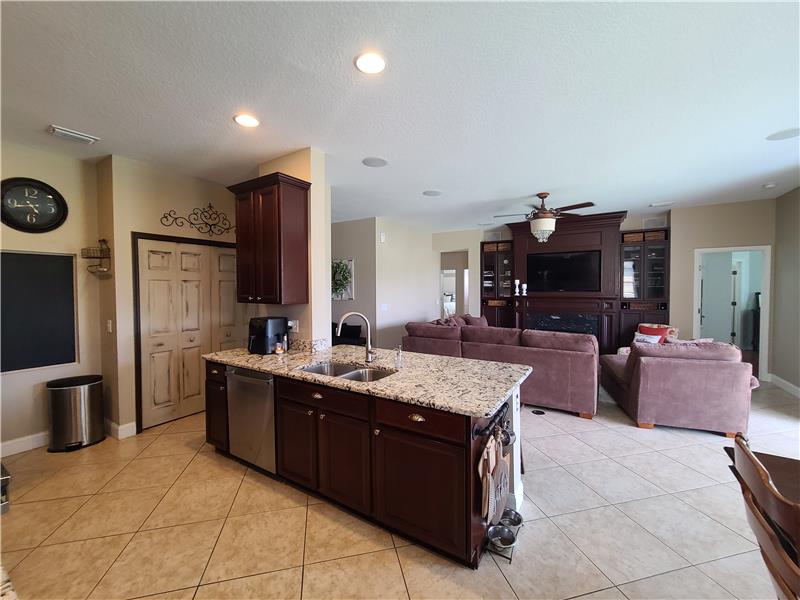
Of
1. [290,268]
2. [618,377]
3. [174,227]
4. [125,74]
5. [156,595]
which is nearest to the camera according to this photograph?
[156,595]

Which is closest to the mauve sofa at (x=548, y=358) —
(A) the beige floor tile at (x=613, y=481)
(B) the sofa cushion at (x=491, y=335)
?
(B) the sofa cushion at (x=491, y=335)

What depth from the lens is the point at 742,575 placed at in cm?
169

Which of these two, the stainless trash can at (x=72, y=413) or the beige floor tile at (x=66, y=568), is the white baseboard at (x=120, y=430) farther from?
the beige floor tile at (x=66, y=568)

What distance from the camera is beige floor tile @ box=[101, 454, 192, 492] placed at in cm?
247

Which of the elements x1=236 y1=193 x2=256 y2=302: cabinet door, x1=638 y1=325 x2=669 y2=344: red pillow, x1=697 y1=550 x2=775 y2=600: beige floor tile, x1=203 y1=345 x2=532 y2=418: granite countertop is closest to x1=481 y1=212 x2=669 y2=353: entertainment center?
x1=638 y1=325 x2=669 y2=344: red pillow

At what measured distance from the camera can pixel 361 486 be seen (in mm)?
2029

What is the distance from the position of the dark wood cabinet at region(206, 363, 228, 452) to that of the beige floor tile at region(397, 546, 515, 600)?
178 cm

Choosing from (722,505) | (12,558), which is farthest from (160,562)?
(722,505)

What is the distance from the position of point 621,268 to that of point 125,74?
22.8 feet

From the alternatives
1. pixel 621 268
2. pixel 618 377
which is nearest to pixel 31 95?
pixel 618 377

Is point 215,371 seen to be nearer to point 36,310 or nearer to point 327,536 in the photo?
point 327,536

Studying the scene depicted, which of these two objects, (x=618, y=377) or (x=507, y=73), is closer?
(x=507, y=73)

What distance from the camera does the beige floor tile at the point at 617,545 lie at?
173 centimetres

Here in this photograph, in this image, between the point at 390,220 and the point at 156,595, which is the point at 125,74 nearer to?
the point at 156,595
